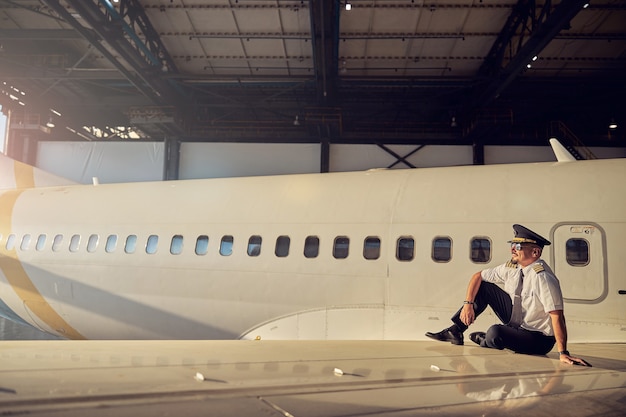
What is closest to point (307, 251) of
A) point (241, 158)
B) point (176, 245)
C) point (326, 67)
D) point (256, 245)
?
point (256, 245)

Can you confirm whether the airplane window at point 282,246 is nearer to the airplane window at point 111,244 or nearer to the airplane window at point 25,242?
the airplane window at point 111,244

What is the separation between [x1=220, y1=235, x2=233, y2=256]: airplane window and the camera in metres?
7.54

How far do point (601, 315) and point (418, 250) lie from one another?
92.6 inches

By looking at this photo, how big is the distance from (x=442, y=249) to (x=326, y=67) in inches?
567

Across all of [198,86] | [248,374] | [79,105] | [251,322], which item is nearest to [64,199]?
[251,322]

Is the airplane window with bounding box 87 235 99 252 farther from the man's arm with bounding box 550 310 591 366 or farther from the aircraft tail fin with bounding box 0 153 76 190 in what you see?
the man's arm with bounding box 550 310 591 366

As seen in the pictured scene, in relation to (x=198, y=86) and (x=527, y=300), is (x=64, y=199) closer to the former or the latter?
(x=527, y=300)

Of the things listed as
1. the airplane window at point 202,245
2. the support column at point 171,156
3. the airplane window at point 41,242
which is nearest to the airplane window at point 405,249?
the airplane window at point 202,245

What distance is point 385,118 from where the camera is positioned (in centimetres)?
2780

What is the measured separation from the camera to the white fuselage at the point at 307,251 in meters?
6.05

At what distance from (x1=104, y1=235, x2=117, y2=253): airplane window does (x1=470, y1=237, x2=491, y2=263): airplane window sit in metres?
6.21

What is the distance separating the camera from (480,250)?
20.5 ft

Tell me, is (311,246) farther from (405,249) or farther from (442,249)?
(442,249)

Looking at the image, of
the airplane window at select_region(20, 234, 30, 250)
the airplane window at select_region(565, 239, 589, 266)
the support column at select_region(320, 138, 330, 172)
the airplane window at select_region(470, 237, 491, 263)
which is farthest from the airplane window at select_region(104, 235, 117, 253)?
the support column at select_region(320, 138, 330, 172)
